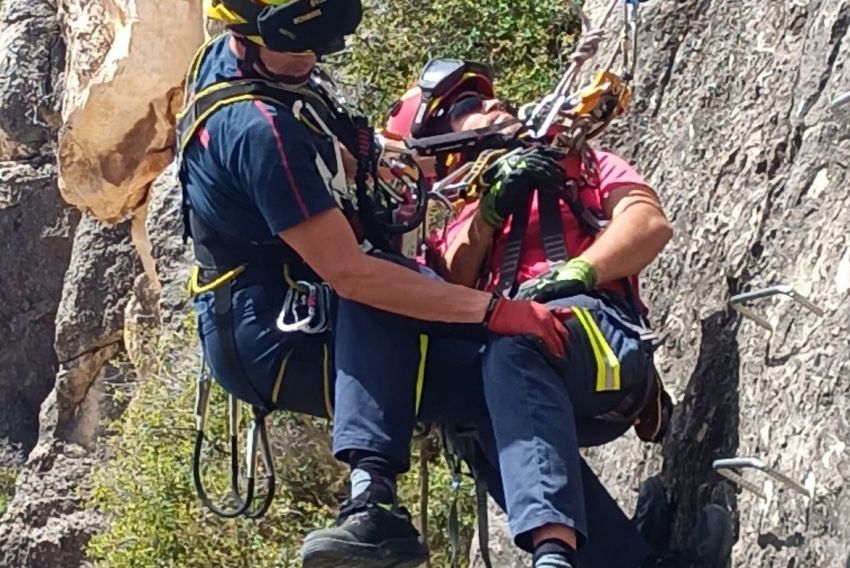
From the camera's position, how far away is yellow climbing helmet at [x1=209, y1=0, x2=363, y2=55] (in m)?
3.88

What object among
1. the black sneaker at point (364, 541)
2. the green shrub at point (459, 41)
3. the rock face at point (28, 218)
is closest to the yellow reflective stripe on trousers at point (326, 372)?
the black sneaker at point (364, 541)

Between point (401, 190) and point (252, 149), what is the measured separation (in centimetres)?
69

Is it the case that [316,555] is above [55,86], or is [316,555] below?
below

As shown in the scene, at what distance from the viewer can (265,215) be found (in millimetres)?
3781

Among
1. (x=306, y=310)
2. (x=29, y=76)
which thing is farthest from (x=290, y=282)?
(x=29, y=76)

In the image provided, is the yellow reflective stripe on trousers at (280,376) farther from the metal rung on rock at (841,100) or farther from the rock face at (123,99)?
the rock face at (123,99)

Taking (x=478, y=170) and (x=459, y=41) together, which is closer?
(x=478, y=170)

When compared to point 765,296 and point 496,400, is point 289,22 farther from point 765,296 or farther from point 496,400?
point 765,296

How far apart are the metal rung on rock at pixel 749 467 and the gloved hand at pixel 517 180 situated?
846 mm

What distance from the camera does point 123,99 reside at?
14305 mm

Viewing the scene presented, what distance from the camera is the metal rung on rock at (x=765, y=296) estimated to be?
3.82 m

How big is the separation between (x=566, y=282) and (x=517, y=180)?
0.34m

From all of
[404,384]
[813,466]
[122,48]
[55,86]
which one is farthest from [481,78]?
[55,86]

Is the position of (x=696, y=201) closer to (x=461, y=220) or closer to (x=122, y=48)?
(x=461, y=220)
